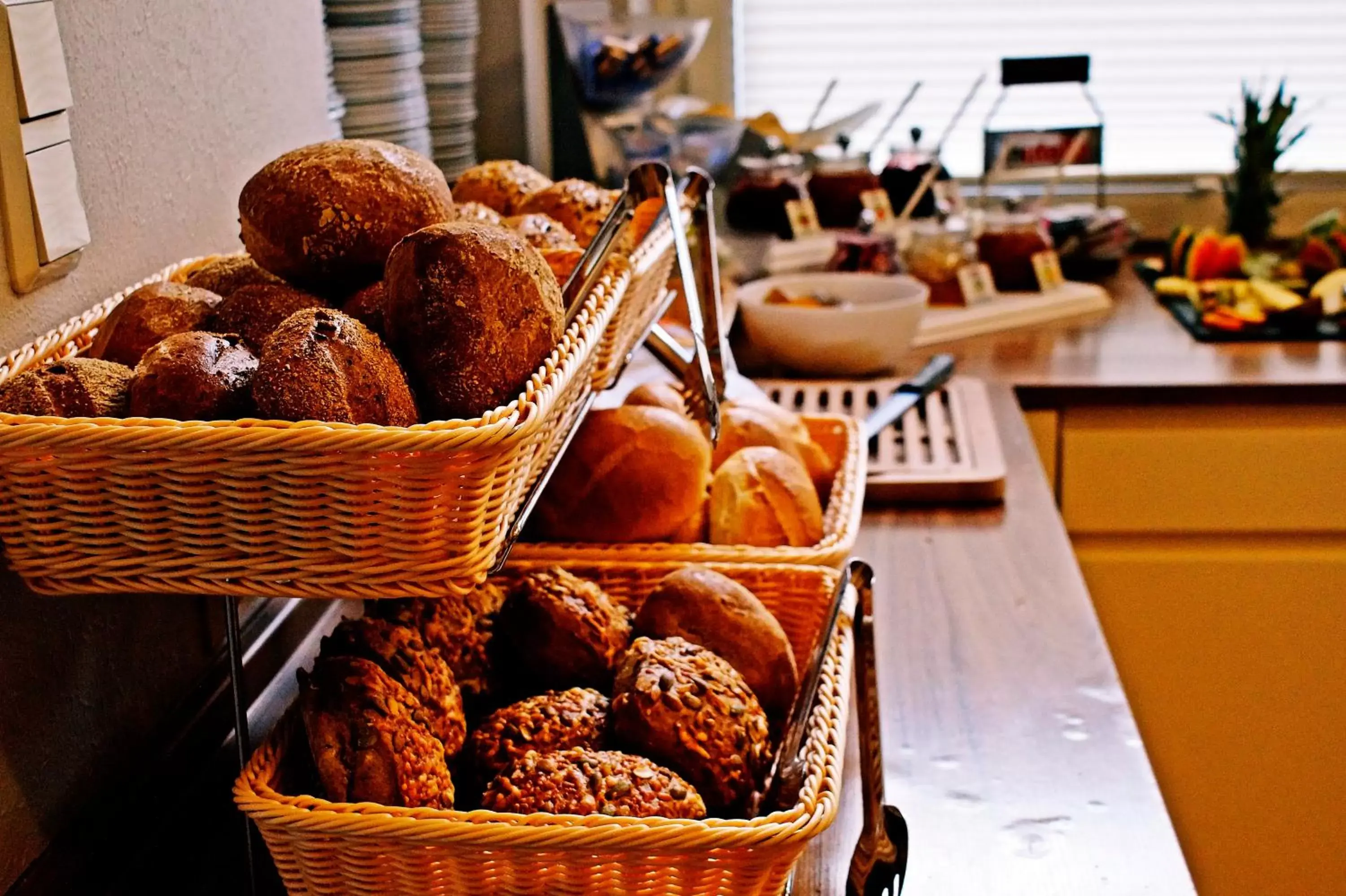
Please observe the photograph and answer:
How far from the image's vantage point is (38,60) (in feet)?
2.45

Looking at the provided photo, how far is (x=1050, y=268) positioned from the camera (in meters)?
2.40

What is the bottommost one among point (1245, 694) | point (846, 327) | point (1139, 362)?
point (1245, 694)

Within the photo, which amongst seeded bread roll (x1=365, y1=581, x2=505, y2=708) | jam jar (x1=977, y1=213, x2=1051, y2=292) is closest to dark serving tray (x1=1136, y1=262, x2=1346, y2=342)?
jam jar (x1=977, y1=213, x2=1051, y2=292)

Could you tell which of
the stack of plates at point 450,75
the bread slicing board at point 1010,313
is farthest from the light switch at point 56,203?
the bread slicing board at point 1010,313

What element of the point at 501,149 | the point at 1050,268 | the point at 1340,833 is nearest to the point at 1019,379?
the point at 1050,268

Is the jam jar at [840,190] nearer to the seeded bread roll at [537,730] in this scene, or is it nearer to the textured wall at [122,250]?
the textured wall at [122,250]

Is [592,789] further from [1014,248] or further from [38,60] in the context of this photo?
[1014,248]

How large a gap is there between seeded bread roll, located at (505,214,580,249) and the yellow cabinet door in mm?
1205

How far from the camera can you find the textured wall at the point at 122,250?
0.75 m

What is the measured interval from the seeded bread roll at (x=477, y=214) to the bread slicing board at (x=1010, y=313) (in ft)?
4.46

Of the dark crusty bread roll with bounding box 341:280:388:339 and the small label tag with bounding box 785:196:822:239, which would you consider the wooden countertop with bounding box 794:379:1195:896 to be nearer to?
the dark crusty bread roll with bounding box 341:280:388:339

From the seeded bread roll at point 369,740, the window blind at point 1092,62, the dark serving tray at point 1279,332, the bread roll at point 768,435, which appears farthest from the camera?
the window blind at point 1092,62

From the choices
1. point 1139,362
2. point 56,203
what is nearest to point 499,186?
point 56,203

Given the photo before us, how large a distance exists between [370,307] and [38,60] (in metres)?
0.23
